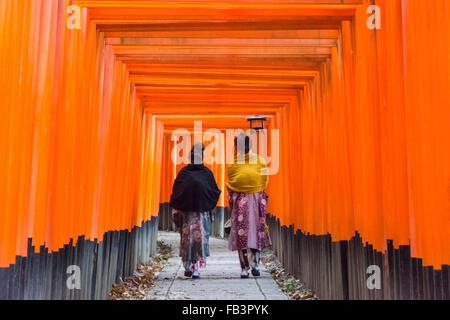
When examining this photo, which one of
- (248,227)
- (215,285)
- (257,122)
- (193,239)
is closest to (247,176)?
(248,227)

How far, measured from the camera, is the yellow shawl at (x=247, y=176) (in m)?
6.85

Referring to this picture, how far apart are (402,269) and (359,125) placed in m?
1.28

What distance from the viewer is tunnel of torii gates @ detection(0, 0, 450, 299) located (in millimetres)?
2504

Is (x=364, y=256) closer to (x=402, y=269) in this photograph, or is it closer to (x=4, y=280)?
(x=402, y=269)

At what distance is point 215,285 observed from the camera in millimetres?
6223

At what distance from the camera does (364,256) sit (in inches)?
142

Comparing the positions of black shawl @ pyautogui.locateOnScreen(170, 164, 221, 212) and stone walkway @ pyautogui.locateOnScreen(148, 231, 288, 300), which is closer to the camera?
stone walkway @ pyautogui.locateOnScreen(148, 231, 288, 300)

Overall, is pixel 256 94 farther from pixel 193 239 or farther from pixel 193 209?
pixel 193 239

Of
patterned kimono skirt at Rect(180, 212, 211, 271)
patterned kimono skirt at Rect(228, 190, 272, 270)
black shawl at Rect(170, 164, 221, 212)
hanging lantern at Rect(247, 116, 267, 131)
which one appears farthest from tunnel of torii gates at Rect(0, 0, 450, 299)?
hanging lantern at Rect(247, 116, 267, 131)

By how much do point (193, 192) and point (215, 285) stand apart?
1422 mm

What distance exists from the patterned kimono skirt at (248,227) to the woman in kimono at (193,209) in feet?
1.32

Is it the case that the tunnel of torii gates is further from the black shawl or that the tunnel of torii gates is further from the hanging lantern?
A: the hanging lantern

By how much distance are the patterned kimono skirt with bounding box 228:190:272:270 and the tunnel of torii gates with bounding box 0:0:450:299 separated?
50 centimetres

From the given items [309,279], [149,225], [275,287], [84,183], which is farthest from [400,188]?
[149,225]
